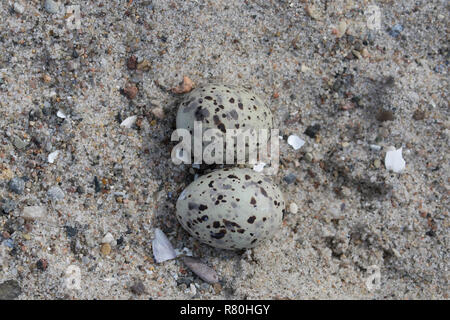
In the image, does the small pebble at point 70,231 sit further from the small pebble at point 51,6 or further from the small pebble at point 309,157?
the small pebble at point 309,157

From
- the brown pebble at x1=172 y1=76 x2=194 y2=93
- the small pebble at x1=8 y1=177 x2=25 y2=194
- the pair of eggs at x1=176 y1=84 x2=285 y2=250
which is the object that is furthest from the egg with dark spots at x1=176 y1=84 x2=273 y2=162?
the small pebble at x1=8 y1=177 x2=25 y2=194

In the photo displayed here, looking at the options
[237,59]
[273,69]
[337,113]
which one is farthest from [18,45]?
[337,113]

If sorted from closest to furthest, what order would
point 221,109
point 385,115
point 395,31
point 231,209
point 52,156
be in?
1. point 231,209
2. point 221,109
3. point 52,156
4. point 385,115
5. point 395,31

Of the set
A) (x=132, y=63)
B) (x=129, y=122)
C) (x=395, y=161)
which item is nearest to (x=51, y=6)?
(x=132, y=63)

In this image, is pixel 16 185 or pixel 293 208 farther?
pixel 293 208

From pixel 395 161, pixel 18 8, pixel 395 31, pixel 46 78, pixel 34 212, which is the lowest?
pixel 34 212

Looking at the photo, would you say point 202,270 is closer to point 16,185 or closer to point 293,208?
point 293,208

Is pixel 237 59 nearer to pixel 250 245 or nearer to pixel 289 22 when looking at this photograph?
pixel 289 22

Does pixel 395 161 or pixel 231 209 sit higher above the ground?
pixel 395 161
